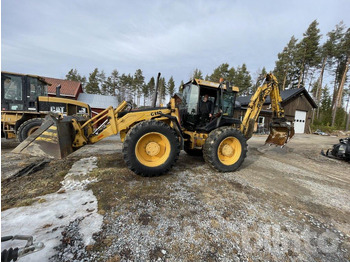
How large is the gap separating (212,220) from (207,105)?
3058 mm

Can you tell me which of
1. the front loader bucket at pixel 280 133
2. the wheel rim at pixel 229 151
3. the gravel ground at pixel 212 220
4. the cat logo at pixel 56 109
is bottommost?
the gravel ground at pixel 212 220

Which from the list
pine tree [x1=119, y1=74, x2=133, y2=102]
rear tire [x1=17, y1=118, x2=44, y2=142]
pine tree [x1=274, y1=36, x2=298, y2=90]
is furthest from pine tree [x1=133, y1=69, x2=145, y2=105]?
rear tire [x1=17, y1=118, x2=44, y2=142]

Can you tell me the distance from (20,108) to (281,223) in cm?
908

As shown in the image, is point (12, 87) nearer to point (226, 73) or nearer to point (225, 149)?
point (225, 149)

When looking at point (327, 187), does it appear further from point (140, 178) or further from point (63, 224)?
point (63, 224)

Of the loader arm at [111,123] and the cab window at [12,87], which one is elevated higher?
the cab window at [12,87]

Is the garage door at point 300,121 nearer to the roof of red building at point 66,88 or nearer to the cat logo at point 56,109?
the cat logo at point 56,109

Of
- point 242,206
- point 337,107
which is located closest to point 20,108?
point 242,206

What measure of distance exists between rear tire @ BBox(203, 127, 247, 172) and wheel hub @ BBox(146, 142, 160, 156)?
48.8 inches

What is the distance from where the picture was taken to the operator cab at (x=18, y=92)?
646 cm

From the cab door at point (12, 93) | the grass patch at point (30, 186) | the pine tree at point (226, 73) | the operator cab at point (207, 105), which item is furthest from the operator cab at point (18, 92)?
the pine tree at point (226, 73)

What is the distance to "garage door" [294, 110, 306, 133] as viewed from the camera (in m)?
20.6

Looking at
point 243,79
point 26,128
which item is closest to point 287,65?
→ point 243,79

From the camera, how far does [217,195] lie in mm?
3098
